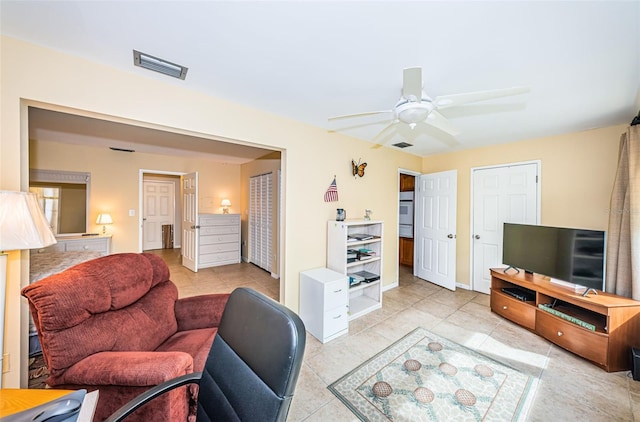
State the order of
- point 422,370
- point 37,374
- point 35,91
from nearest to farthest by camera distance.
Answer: point 35,91 < point 37,374 < point 422,370

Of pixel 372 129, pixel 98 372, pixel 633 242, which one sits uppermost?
pixel 372 129

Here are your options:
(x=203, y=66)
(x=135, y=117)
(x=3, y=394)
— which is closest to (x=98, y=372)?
(x=3, y=394)

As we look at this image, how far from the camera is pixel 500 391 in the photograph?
1.80 meters

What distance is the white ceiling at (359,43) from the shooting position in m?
1.24

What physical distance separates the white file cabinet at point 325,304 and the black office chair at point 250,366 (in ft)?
5.11

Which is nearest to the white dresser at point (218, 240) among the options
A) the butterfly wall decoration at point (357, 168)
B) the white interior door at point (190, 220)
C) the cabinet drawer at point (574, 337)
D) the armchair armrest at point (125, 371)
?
the white interior door at point (190, 220)

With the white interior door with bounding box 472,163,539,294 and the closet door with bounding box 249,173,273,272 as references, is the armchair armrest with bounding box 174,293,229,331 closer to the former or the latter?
the closet door with bounding box 249,173,273,272

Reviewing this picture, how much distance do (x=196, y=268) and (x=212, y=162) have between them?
8.03ft

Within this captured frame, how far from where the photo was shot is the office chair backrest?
2.43ft

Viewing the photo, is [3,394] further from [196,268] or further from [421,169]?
[421,169]

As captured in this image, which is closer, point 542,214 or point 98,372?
point 98,372

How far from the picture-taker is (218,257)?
5211 mm

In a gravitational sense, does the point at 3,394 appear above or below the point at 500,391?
above

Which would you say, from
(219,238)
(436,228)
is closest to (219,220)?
(219,238)
